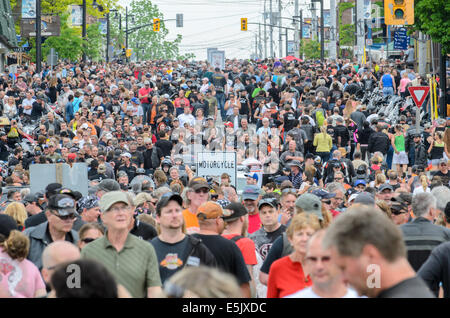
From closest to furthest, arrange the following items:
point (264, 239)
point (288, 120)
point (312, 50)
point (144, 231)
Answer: point (144, 231) < point (264, 239) < point (288, 120) < point (312, 50)

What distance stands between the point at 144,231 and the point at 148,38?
414 feet

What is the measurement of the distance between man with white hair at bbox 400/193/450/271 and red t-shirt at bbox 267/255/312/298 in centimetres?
136

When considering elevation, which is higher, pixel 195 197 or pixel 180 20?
pixel 180 20

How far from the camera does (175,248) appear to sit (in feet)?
21.4


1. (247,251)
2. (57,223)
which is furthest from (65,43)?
(247,251)

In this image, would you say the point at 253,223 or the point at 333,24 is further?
the point at 333,24

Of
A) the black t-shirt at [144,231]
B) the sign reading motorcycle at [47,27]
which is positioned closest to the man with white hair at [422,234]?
the black t-shirt at [144,231]

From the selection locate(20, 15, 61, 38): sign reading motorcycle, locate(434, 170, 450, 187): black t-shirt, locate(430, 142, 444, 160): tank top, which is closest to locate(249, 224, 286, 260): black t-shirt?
locate(434, 170, 450, 187): black t-shirt

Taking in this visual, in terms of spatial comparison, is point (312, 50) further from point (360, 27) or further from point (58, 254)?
point (58, 254)

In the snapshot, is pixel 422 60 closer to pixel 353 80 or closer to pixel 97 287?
pixel 353 80

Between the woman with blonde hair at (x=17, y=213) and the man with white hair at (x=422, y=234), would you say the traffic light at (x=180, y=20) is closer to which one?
the woman with blonde hair at (x=17, y=213)

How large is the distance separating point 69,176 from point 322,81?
1752 centimetres
